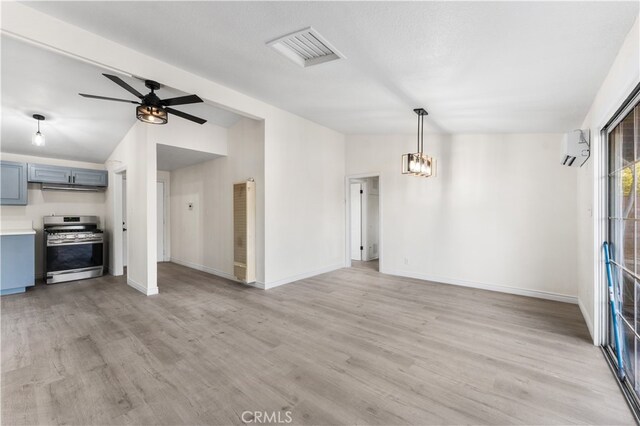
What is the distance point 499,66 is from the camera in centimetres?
241

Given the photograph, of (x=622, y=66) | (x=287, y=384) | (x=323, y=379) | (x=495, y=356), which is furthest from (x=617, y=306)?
(x=287, y=384)

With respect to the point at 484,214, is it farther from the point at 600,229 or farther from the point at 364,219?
the point at 364,219

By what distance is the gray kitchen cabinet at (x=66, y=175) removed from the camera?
519cm

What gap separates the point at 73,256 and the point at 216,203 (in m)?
2.74

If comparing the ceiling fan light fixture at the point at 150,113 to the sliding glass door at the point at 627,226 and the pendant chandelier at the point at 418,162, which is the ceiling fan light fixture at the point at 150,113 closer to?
the pendant chandelier at the point at 418,162

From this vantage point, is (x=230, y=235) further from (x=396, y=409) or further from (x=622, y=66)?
(x=622, y=66)

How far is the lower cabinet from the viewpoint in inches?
174

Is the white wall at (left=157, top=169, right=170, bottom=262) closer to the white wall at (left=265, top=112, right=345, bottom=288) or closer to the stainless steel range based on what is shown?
the stainless steel range

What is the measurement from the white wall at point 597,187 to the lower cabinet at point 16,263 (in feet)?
24.6

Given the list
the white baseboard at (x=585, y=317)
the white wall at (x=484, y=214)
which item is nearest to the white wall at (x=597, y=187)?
the white baseboard at (x=585, y=317)

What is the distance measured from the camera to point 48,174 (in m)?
5.30

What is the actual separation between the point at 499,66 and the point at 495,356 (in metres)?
2.55

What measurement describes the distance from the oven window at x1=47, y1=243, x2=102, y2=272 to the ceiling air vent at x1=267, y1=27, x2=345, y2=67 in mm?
5443

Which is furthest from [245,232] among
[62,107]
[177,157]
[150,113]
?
[62,107]
